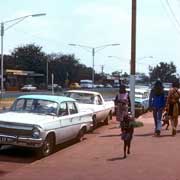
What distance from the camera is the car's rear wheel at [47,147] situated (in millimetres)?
12859

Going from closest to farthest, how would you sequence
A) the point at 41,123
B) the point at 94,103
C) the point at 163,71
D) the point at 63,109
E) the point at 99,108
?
the point at 41,123, the point at 63,109, the point at 99,108, the point at 94,103, the point at 163,71

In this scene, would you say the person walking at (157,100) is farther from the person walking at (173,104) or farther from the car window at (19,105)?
the car window at (19,105)

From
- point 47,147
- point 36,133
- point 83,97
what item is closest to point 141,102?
point 83,97

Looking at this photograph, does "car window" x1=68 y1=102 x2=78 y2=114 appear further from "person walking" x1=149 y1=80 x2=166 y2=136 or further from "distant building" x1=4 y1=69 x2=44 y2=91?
"distant building" x1=4 y1=69 x2=44 y2=91

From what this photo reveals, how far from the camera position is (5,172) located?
1070 centimetres

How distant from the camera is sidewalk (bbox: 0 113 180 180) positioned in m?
9.72

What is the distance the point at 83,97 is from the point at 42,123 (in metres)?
8.65

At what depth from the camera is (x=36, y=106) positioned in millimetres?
14086

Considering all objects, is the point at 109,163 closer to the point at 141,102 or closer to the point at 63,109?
the point at 63,109

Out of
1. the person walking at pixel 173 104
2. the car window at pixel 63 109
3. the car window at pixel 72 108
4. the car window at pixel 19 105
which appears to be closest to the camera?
the car window at pixel 19 105

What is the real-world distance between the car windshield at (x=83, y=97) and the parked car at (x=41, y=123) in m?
5.10

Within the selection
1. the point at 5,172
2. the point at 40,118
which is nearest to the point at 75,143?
the point at 40,118

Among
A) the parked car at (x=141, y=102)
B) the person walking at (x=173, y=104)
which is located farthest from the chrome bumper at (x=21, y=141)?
the parked car at (x=141, y=102)

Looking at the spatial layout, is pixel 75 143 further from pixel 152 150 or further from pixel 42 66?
pixel 42 66
